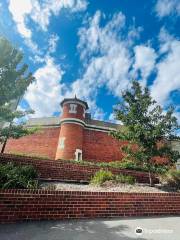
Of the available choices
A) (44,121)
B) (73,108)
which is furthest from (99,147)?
(44,121)

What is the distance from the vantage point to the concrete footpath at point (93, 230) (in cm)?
491

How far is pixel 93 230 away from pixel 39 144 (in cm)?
2187

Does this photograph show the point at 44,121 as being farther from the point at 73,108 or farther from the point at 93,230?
the point at 93,230

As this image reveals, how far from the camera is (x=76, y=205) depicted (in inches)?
260

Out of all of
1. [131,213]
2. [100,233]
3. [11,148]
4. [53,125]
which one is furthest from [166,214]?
[11,148]

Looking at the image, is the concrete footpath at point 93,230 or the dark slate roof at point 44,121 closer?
the concrete footpath at point 93,230

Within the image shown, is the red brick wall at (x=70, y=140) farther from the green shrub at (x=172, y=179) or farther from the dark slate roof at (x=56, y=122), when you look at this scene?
the green shrub at (x=172, y=179)

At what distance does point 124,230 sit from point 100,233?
2.64ft

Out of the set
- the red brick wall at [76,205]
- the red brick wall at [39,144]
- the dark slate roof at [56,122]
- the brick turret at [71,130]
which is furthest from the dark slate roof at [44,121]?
the red brick wall at [76,205]

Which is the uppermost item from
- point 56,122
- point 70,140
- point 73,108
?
point 73,108

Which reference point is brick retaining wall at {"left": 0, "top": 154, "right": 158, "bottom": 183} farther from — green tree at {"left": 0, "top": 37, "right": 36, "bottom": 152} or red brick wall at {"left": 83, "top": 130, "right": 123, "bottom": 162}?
red brick wall at {"left": 83, "top": 130, "right": 123, "bottom": 162}

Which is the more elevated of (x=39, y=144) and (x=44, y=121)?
(x=44, y=121)

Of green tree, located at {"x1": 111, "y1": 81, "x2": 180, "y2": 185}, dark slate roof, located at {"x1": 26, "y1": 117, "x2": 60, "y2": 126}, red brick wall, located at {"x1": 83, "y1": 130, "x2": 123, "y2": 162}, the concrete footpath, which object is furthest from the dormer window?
the concrete footpath

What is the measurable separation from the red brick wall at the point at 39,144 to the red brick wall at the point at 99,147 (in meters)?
3.94
